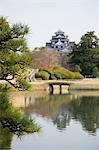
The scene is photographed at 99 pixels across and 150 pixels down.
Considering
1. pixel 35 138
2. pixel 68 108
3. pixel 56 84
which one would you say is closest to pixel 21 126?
pixel 35 138

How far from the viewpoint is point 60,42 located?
3344cm

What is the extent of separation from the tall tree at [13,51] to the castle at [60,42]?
27.0 m

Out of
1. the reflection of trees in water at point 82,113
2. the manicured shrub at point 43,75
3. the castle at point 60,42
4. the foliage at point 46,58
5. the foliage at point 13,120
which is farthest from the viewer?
the castle at point 60,42

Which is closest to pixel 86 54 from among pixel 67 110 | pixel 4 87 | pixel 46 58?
pixel 46 58

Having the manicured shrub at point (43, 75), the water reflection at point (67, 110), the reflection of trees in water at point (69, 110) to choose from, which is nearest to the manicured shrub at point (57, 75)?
the manicured shrub at point (43, 75)

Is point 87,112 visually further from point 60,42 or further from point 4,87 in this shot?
point 60,42

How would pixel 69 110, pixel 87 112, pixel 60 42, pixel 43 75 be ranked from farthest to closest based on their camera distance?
pixel 60 42
pixel 43 75
pixel 69 110
pixel 87 112

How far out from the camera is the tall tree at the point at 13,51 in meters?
2.23

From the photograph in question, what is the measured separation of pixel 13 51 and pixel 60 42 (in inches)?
1232

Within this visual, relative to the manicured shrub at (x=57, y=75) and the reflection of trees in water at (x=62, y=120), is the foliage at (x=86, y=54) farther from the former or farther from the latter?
the reflection of trees in water at (x=62, y=120)

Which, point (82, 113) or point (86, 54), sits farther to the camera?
point (86, 54)

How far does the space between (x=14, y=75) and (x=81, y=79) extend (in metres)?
19.8

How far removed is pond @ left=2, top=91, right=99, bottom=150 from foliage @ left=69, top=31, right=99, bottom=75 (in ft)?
26.6

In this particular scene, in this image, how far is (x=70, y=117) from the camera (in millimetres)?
11273
